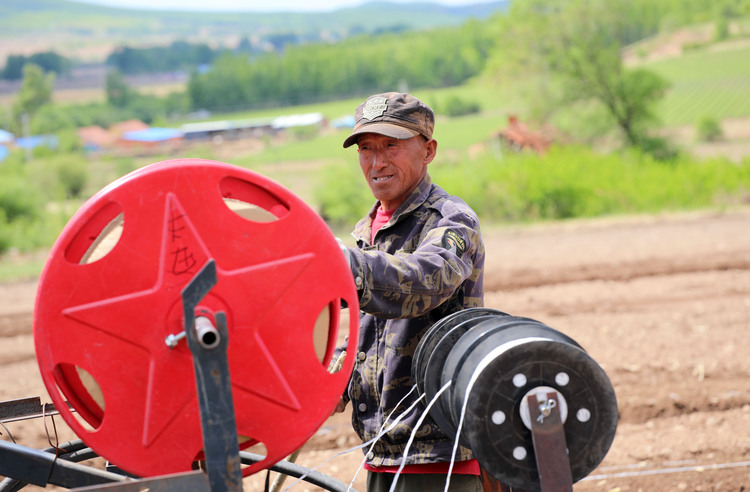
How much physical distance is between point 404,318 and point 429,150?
0.62 m

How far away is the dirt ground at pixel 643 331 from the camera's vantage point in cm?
515

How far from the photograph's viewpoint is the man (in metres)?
2.40

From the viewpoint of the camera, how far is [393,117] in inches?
94.8

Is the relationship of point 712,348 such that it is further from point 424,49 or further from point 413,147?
point 424,49

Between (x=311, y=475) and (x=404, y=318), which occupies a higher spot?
(x=404, y=318)

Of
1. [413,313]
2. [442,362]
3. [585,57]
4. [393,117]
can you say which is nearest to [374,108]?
[393,117]

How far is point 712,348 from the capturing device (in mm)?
7355

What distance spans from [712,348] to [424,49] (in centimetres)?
11724

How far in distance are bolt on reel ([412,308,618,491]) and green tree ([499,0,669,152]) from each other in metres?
32.0

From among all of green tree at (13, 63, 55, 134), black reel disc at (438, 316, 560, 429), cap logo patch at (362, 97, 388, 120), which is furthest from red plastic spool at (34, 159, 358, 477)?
green tree at (13, 63, 55, 134)

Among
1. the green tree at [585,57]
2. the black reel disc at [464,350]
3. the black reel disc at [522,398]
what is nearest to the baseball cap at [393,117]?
the black reel disc at [464,350]

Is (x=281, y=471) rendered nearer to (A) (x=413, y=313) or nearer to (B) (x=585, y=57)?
(A) (x=413, y=313)

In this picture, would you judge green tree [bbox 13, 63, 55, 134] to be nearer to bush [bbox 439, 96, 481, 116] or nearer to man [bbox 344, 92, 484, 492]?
bush [bbox 439, 96, 481, 116]

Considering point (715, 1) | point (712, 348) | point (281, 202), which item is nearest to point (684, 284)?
point (712, 348)
